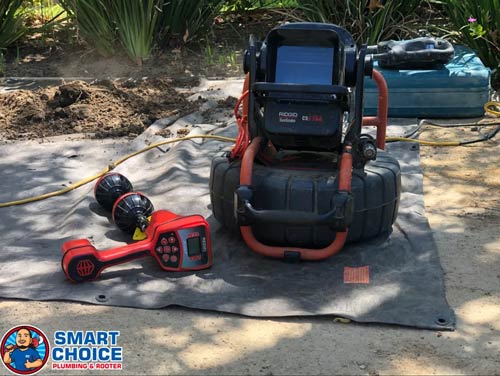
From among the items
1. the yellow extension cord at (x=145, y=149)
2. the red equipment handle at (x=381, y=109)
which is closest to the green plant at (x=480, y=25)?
the yellow extension cord at (x=145, y=149)

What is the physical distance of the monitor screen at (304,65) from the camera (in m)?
3.89

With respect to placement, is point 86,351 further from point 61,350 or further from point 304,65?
point 304,65

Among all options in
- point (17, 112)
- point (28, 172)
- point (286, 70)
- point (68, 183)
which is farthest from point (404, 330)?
point (17, 112)

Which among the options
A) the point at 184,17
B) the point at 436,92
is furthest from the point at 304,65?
the point at 184,17

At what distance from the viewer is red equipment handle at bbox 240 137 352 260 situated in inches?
147

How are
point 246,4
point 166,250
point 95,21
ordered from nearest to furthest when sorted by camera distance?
point 166,250, point 95,21, point 246,4

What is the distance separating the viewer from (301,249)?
12.6ft

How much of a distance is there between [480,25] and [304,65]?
3.22m

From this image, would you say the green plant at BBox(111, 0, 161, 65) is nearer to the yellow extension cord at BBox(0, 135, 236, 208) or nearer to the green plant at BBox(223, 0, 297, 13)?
the green plant at BBox(223, 0, 297, 13)

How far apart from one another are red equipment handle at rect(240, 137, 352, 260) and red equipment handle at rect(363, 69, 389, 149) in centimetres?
45

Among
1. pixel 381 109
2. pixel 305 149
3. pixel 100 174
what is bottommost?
pixel 100 174

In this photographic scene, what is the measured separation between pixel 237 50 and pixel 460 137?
10.6 feet

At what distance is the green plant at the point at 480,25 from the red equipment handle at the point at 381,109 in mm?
2656

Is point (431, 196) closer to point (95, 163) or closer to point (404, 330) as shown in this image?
point (404, 330)
